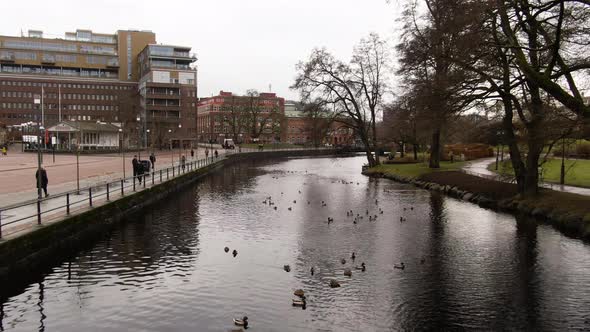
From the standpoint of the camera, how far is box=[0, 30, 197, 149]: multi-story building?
11806cm

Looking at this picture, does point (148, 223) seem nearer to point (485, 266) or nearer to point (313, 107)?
point (485, 266)

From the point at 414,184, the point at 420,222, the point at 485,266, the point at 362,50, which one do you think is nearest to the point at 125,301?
the point at 485,266

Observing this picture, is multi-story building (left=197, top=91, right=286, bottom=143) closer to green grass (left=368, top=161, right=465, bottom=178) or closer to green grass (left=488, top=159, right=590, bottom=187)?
green grass (left=368, top=161, right=465, bottom=178)

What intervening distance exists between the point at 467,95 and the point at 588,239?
417 inches

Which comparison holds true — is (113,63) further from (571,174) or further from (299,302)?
(299,302)

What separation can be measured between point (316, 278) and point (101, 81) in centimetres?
13730

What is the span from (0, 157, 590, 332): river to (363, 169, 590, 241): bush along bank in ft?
3.53

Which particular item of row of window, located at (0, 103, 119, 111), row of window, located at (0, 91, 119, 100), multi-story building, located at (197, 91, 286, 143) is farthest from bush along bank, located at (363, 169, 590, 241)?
row of window, located at (0, 103, 119, 111)

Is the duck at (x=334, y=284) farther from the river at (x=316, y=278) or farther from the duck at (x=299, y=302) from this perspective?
the duck at (x=299, y=302)

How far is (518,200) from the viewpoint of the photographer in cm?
2839

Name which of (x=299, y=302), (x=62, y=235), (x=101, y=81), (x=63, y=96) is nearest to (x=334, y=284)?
(x=299, y=302)

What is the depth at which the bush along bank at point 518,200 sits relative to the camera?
875 inches

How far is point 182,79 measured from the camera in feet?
401

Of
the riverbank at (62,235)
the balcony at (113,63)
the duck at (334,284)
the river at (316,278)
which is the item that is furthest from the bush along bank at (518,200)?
the balcony at (113,63)
